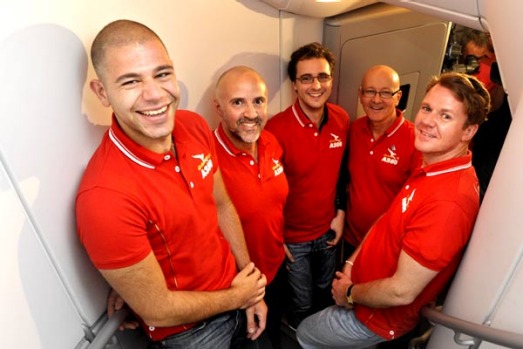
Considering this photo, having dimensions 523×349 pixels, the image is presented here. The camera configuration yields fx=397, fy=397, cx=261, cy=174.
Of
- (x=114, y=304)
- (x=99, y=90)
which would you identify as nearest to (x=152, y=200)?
(x=99, y=90)

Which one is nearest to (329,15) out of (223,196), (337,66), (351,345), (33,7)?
(337,66)

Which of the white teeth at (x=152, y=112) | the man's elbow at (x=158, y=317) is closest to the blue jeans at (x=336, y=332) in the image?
the man's elbow at (x=158, y=317)

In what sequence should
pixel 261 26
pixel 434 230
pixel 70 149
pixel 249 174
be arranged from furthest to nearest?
pixel 261 26 < pixel 249 174 < pixel 434 230 < pixel 70 149

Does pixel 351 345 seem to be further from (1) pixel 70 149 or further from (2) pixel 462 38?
(2) pixel 462 38

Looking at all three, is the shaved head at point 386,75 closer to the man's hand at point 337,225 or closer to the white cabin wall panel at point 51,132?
the man's hand at point 337,225

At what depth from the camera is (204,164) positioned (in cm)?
163

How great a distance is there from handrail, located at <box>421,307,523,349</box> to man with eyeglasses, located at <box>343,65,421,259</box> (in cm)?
81

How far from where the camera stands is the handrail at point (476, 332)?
1.15 meters

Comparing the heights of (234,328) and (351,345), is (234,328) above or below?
above

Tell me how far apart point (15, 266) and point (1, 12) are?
0.70 m

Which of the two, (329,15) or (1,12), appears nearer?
(1,12)

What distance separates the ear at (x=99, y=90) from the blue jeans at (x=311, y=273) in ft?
5.13

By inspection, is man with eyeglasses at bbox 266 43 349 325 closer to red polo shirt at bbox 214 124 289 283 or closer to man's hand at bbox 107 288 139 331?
red polo shirt at bbox 214 124 289 283

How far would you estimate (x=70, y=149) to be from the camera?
1.33m
